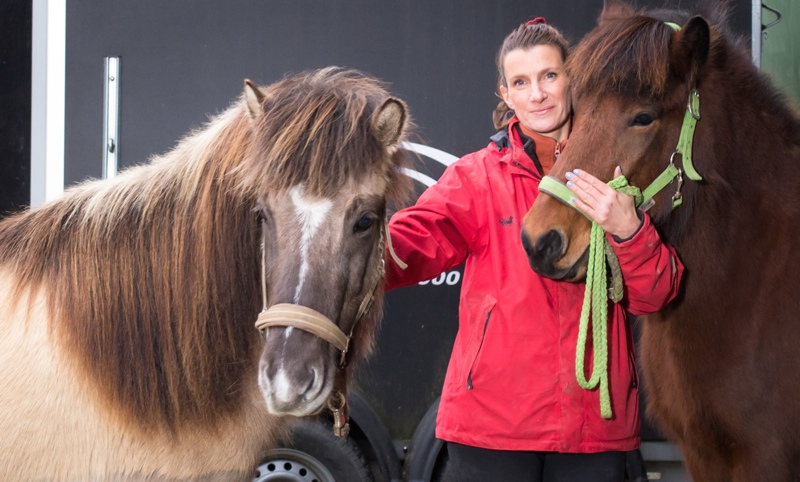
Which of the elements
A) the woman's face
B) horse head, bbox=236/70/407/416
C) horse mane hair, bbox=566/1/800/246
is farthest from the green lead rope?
horse head, bbox=236/70/407/416

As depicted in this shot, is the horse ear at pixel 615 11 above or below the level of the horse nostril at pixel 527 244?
above

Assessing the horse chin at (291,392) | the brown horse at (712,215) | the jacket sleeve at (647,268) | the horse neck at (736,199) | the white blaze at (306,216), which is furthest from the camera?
the horse neck at (736,199)

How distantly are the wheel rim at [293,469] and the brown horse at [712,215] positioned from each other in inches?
71.1

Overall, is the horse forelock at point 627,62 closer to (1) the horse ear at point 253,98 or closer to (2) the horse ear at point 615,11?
(2) the horse ear at point 615,11

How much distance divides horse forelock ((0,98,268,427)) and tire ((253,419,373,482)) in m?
1.55

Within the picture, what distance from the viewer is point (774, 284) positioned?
2389mm

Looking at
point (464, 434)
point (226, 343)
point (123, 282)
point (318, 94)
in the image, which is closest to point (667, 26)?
point (318, 94)

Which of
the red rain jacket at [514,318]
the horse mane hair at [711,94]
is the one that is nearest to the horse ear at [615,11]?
the horse mane hair at [711,94]

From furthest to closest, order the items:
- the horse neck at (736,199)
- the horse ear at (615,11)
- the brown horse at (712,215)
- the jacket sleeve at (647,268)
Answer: the horse ear at (615,11) → the horse neck at (736,199) → the brown horse at (712,215) → the jacket sleeve at (647,268)

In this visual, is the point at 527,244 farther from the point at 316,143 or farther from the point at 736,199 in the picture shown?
the point at 736,199

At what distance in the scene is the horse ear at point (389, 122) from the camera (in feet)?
6.90

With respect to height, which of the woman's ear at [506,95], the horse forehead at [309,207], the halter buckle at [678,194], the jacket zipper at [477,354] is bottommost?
the jacket zipper at [477,354]

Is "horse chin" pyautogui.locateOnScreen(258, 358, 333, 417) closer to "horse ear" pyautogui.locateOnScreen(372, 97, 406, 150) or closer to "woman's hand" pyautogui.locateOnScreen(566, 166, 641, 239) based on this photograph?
"horse ear" pyautogui.locateOnScreen(372, 97, 406, 150)

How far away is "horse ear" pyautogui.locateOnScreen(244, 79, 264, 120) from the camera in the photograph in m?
2.12
